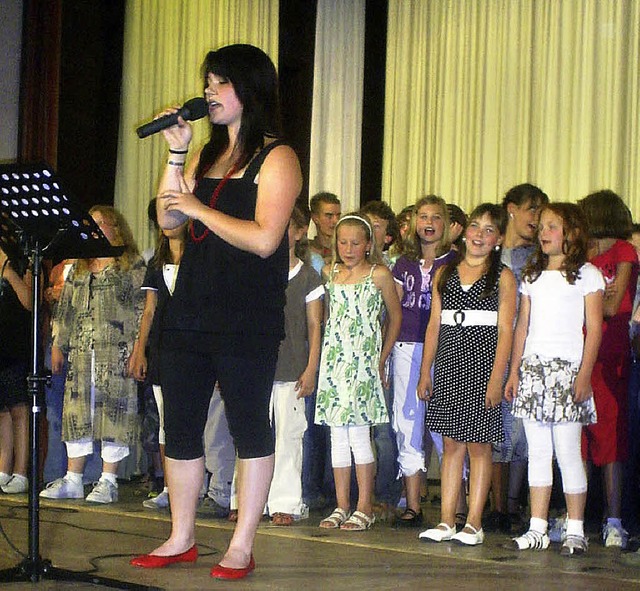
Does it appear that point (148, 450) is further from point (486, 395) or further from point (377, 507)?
point (486, 395)

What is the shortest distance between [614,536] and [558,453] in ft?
1.51

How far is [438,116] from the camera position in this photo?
757 centimetres

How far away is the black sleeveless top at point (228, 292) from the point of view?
11.0ft

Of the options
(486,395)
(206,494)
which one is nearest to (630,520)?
(486,395)

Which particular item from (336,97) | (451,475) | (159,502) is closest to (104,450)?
(159,502)

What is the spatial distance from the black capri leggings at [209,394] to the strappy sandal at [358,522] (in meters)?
1.45

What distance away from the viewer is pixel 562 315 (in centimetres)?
435

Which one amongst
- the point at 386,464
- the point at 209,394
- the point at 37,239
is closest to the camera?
the point at 37,239

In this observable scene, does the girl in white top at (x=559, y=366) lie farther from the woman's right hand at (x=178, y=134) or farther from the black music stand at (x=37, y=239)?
the black music stand at (x=37, y=239)

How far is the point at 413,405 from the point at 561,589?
1.58 metres

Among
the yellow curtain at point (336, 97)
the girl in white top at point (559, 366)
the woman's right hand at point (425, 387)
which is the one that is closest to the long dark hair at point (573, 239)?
the girl in white top at point (559, 366)

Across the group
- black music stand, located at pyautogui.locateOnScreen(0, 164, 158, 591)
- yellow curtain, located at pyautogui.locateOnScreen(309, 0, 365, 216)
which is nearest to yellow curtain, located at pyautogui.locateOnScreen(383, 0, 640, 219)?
yellow curtain, located at pyautogui.locateOnScreen(309, 0, 365, 216)

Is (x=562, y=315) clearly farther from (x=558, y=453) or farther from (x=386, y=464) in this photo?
(x=386, y=464)

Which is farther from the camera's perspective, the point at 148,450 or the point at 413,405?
the point at 148,450
